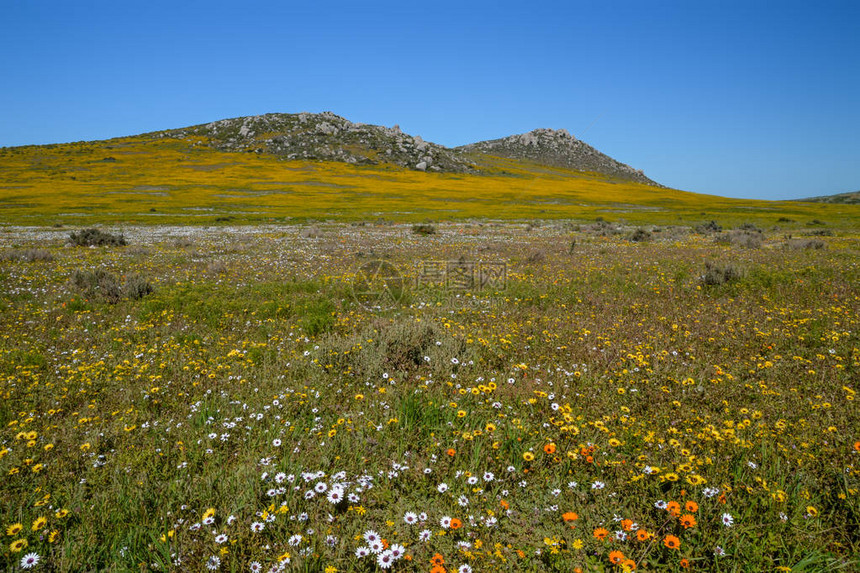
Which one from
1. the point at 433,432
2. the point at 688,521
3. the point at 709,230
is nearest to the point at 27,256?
the point at 433,432

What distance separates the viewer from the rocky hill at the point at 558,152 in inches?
6526

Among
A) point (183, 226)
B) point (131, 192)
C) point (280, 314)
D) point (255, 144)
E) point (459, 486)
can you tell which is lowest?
point (459, 486)

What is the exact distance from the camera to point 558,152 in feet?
579

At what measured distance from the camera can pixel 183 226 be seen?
34781mm

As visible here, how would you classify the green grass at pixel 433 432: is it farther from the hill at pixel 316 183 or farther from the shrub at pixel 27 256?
the hill at pixel 316 183

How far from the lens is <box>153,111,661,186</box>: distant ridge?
403ft

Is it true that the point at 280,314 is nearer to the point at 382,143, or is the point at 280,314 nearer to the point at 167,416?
the point at 167,416

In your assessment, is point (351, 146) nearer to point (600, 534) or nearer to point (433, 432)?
point (433, 432)

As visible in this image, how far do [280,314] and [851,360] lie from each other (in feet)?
35.3

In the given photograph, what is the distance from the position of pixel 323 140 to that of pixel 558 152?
105722mm

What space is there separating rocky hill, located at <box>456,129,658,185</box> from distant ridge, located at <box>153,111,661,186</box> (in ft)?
1.38

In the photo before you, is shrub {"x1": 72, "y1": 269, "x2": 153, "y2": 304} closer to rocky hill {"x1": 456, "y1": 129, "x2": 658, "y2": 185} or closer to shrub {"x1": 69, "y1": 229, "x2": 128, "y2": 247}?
shrub {"x1": 69, "y1": 229, "x2": 128, "y2": 247}

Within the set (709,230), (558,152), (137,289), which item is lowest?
(137,289)

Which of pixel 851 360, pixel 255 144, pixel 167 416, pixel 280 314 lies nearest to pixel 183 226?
pixel 280 314
